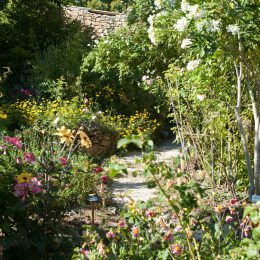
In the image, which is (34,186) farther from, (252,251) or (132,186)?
(132,186)

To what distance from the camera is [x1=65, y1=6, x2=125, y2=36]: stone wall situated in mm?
11688

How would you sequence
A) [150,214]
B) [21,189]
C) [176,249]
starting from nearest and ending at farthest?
[176,249] < [150,214] < [21,189]

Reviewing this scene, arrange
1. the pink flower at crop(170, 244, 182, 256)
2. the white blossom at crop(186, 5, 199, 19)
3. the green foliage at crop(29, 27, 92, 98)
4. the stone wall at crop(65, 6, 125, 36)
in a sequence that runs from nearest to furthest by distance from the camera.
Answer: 1. the pink flower at crop(170, 244, 182, 256)
2. the white blossom at crop(186, 5, 199, 19)
3. the green foliage at crop(29, 27, 92, 98)
4. the stone wall at crop(65, 6, 125, 36)

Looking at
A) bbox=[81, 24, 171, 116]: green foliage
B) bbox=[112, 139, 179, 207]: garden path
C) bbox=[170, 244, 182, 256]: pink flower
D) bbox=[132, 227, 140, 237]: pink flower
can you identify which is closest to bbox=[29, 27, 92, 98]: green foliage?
bbox=[81, 24, 171, 116]: green foliage

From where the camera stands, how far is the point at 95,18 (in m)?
11.9

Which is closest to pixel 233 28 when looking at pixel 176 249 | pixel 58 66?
pixel 176 249

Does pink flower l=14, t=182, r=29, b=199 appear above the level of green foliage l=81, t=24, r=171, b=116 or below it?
below

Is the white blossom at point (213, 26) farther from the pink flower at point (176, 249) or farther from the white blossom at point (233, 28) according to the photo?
the pink flower at point (176, 249)

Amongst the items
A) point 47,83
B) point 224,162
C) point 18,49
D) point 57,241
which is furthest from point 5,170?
point 18,49

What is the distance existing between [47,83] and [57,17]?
3.48 m

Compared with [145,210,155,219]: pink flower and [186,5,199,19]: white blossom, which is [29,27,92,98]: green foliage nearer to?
[186,5,199,19]: white blossom

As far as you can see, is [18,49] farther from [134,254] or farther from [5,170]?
[134,254]

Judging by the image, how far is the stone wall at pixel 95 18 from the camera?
11688mm

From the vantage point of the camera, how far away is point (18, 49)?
9.93 metres
